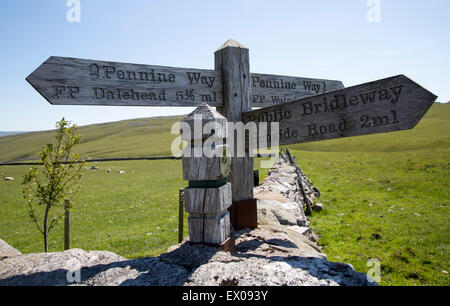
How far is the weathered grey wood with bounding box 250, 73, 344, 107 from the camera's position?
449cm

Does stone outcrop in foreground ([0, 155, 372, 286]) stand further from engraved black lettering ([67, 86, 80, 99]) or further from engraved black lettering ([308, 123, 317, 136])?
engraved black lettering ([67, 86, 80, 99])

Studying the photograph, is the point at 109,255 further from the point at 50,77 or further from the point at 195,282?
the point at 50,77

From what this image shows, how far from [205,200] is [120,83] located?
6.54ft

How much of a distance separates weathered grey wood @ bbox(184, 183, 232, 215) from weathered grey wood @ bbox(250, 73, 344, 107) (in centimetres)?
232

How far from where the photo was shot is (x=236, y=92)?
13.5 feet

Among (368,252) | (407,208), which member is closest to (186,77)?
(368,252)

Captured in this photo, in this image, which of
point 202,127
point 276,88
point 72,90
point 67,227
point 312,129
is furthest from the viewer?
point 67,227

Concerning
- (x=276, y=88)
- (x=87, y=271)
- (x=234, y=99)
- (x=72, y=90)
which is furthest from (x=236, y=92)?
(x=87, y=271)

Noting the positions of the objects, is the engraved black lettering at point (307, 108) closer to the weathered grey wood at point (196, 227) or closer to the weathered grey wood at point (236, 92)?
the weathered grey wood at point (236, 92)

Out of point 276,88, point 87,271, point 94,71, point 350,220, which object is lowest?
point 350,220

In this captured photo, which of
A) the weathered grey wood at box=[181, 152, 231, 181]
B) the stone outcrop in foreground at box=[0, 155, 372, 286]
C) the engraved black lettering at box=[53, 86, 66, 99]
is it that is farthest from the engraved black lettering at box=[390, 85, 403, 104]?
the engraved black lettering at box=[53, 86, 66, 99]

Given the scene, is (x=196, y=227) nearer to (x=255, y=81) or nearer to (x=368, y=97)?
(x=368, y=97)

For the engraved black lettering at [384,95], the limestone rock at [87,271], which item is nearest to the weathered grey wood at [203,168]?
the limestone rock at [87,271]
